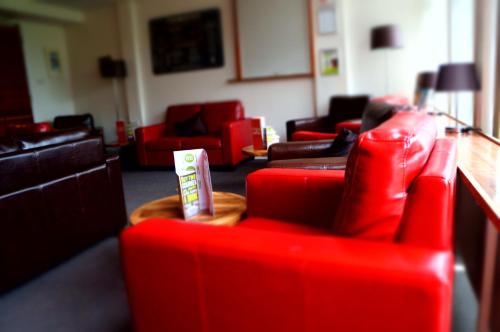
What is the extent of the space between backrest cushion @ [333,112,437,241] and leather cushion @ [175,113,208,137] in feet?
13.6

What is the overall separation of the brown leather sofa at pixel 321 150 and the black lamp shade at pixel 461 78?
36 centimetres

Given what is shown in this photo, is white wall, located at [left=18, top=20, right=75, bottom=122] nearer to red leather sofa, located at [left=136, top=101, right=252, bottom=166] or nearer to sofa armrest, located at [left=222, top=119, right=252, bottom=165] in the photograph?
red leather sofa, located at [left=136, top=101, right=252, bottom=166]

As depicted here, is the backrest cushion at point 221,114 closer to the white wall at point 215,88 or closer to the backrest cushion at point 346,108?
the white wall at point 215,88

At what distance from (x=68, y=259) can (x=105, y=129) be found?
468cm

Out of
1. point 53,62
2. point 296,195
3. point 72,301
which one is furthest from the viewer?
point 53,62

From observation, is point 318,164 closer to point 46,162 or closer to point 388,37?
point 46,162

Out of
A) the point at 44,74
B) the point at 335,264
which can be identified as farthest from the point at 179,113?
the point at 335,264

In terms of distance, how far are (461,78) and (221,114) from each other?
3.45 metres

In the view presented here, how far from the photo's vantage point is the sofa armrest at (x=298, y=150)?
2.65 m

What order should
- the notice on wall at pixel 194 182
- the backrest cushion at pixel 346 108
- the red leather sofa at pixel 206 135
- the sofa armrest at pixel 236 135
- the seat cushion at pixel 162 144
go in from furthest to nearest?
the backrest cushion at pixel 346 108
the sofa armrest at pixel 236 135
the seat cushion at pixel 162 144
the red leather sofa at pixel 206 135
the notice on wall at pixel 194 182

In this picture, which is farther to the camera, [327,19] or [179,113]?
[179,113]

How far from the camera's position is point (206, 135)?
5.11 metres

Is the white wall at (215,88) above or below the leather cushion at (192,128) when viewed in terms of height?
above

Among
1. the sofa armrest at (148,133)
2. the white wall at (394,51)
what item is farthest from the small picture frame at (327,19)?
the sofa armrest at (148,133)
